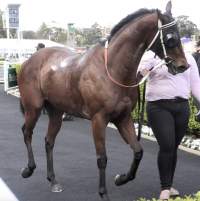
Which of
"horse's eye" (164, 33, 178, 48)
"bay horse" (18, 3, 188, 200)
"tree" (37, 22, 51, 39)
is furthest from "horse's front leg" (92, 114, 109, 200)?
"tree" (37, 22, 51, 39)

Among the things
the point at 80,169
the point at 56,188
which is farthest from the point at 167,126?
the point at 80,169

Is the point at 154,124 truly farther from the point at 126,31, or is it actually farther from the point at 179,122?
the point at 126,31

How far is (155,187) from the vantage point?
19.7ft

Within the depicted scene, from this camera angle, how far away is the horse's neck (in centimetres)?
483

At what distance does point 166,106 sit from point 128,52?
687mm

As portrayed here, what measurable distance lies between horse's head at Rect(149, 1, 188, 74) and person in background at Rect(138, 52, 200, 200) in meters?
0.22

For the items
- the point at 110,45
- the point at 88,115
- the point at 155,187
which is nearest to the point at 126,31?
the point at 110,45

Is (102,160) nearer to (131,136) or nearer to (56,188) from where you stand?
(131,136)

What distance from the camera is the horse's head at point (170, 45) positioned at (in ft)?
15.1

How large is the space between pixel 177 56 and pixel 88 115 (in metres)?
1.16

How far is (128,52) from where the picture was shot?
488 cm

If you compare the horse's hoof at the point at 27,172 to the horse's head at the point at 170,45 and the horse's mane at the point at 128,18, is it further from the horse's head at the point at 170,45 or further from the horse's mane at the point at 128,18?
the horse's head at the point at 170,45

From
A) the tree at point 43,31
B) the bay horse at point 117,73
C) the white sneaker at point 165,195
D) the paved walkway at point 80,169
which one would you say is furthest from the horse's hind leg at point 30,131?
the tree at point 43,31

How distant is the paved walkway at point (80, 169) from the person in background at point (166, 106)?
0.73 metres
